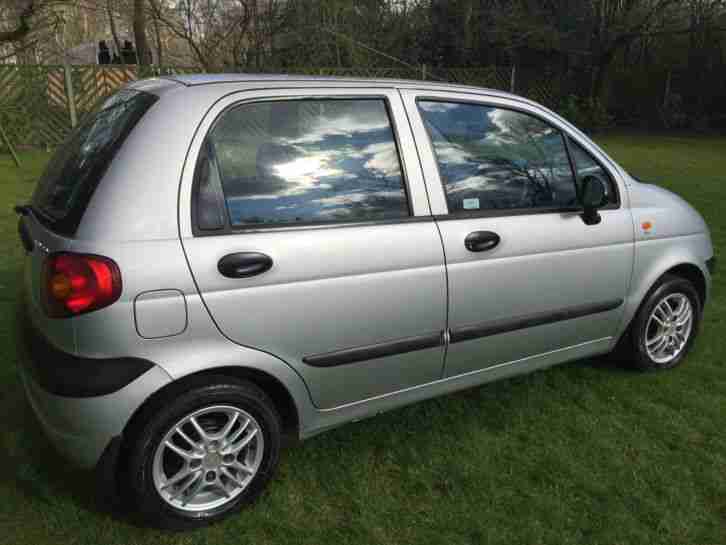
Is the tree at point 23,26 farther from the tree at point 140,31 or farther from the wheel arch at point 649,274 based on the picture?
the wheel arch at point 649,274

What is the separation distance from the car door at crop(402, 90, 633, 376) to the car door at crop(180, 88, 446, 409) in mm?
128

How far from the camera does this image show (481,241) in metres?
2.80

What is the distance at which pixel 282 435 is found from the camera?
2668 millimetres

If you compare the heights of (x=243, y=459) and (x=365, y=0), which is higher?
(x=365, y=0)

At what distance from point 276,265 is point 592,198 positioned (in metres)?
1.69

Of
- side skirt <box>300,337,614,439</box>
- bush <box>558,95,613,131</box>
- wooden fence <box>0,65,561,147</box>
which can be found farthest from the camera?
bush <box>558,95,613,131</box>

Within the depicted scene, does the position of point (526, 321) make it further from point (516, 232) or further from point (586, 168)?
point (586, 168)

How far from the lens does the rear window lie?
2.22 metres

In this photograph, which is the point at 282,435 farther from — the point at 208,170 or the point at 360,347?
the point at 208,170

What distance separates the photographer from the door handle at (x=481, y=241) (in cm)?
277

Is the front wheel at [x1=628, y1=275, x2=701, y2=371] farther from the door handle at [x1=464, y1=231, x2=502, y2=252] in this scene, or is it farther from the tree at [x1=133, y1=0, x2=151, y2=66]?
the tree at [x1=133, y1=0, x2=151, y2=66]

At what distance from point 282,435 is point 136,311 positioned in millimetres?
899

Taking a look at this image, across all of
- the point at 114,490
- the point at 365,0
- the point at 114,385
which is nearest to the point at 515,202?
the point at 114,385

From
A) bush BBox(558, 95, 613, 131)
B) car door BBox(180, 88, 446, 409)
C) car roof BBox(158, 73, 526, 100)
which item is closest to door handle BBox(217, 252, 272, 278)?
car door BBox(180, 88, 446, 409)
